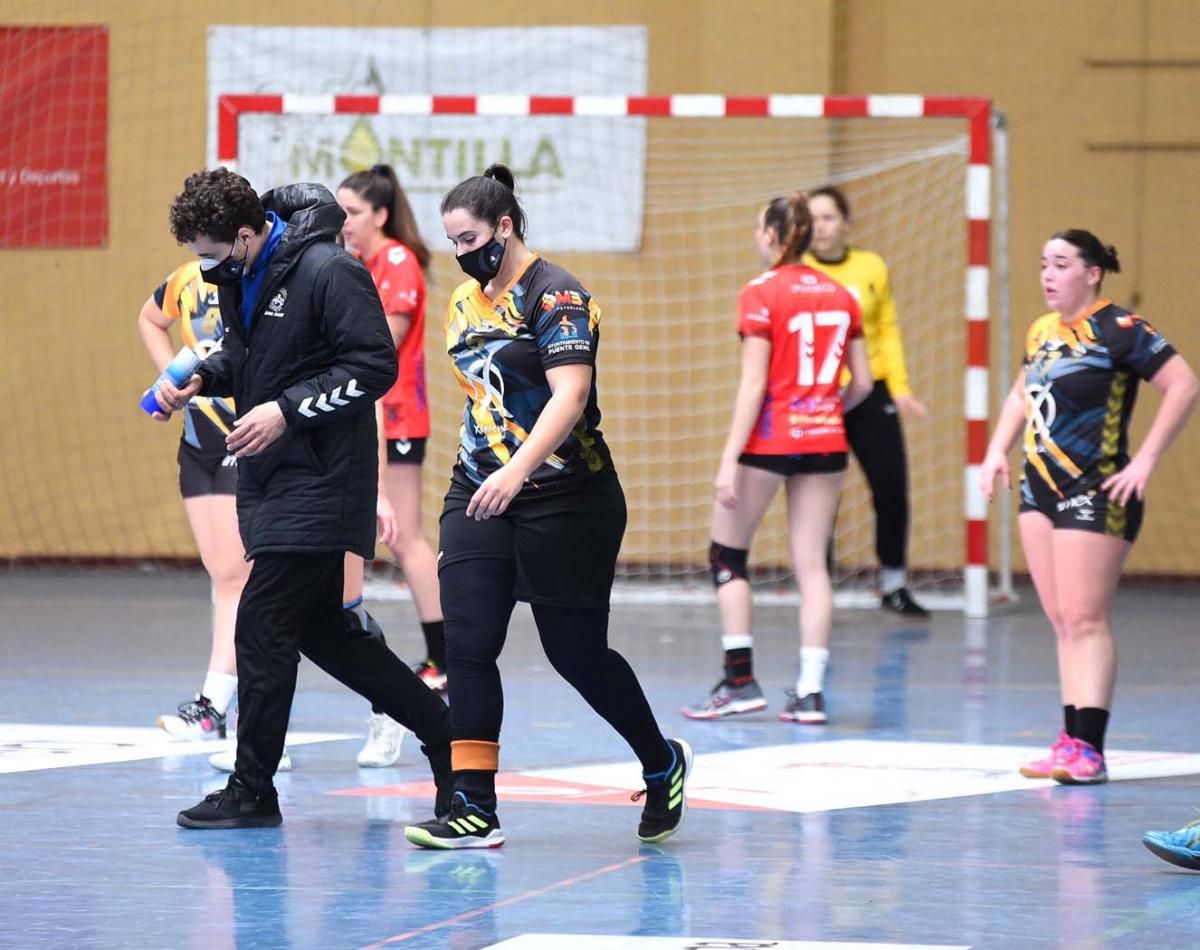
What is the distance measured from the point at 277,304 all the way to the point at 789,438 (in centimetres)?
290

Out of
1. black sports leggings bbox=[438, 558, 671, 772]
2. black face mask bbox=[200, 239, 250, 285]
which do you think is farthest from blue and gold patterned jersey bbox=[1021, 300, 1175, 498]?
black face mask bbox=[200, 239, 250, 285]

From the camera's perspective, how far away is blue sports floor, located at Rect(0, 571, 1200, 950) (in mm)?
4473

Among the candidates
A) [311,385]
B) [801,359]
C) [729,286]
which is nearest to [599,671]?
[311,385]

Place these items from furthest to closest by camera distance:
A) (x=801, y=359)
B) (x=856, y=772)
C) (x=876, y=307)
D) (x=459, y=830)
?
(x=876, y=307) → (x=801, y=359) → (x=856, y=772) → (x=459, y=830)

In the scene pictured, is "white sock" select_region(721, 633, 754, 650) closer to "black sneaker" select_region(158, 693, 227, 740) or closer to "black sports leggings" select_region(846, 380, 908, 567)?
"black sneaker" select_region(158, 693, 227, 740)

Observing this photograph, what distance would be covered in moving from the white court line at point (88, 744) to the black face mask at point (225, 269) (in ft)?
6.37

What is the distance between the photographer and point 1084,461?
6359 millimetres

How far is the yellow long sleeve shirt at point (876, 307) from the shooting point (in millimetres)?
10547

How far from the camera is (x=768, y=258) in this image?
25.7 ft

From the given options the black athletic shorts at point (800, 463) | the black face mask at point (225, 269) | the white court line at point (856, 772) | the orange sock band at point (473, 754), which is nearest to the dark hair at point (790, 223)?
the black athletic shorts at point (800, 463)

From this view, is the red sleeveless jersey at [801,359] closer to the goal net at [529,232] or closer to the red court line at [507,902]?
the red court line at [507,902]

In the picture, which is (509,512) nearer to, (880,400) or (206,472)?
(206,472)

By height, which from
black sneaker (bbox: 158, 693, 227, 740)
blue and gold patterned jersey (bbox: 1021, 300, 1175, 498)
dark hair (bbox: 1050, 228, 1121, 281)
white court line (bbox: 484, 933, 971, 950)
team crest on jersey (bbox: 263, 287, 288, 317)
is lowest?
black sneaker (bbox: 158, 693, 227, 740)

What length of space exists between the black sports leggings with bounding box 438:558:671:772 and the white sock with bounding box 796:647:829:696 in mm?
2584
